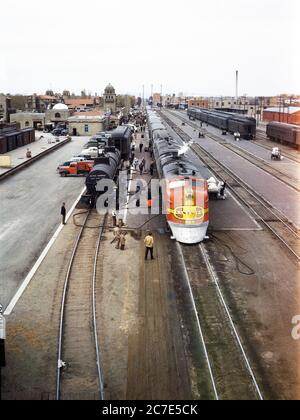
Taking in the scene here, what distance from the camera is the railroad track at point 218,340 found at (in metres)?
9.55

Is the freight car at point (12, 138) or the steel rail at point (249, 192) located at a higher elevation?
the freight car at point (12, 138)

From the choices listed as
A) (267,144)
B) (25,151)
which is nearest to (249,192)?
(25,151)

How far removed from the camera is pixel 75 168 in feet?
123

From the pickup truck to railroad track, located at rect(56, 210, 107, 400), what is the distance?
19520 millimetres

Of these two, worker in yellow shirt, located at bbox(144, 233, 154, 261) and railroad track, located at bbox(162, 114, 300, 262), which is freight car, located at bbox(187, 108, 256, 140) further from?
worker in yellow shirt, located at bbox(144, 233, 154, 261)

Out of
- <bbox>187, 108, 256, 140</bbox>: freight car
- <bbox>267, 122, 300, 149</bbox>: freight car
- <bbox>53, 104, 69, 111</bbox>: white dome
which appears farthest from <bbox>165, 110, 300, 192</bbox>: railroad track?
<bbox>53, 104, 69, 111</bbox>: white dome

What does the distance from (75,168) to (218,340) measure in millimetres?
28250

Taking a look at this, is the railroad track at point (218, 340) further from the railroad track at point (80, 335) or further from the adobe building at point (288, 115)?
the adobe building at point (288, 115)

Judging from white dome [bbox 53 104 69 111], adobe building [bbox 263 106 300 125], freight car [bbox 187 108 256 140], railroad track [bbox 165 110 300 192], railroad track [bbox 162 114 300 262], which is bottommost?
railroad track [bbox 162 114 300 262]

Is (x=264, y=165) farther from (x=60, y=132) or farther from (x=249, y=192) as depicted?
(x=60, y=132)

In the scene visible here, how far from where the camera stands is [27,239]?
2006cm

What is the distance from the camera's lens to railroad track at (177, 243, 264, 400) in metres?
9.55

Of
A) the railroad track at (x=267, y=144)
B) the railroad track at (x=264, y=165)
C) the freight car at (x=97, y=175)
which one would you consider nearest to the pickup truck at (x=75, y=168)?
the freight car at (x=97, y=175)

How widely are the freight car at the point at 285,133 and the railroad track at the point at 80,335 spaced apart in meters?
42.3
